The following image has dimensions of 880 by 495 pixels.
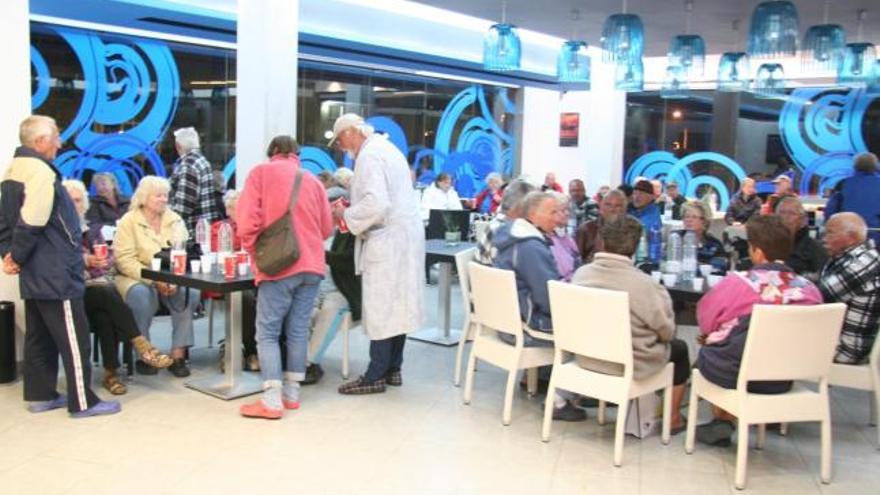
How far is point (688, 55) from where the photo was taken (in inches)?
233

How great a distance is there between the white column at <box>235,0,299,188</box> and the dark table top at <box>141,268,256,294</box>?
1.48 m

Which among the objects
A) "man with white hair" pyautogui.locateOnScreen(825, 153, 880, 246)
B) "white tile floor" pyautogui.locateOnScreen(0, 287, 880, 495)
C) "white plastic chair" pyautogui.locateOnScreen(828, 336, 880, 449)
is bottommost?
"white tile floor" pyautogui.locateOnScreen(0, 287, 880, 495)

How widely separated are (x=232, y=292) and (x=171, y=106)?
14.4 feet

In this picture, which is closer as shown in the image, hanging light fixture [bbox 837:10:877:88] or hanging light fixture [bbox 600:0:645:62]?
hanging light fixture [bbox 600:0:645:62]

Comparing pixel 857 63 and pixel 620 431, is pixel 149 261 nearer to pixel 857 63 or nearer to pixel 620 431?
pixel 620 431

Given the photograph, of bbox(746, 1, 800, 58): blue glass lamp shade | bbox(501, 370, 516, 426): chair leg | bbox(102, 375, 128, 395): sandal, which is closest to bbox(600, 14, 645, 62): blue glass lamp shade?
bbox(746, 1, 800, 58): blue glass lamp shade

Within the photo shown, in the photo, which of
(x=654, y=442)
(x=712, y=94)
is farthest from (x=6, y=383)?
(x=712, y=94)

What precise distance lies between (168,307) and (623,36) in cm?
357

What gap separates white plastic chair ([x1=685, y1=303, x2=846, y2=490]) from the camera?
3174mm

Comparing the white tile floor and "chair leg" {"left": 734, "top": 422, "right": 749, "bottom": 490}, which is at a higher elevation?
"chair leg" {"left": 734, "top": 422, "right": 749, "bottom": 490}

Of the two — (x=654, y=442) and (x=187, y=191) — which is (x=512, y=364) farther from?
(x=187, y=191)

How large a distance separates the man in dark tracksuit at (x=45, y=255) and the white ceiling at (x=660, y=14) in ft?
13.3

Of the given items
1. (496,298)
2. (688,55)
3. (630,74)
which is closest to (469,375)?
(496,298)

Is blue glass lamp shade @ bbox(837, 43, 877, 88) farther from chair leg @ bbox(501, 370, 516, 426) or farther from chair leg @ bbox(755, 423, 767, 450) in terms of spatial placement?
chair leg @ bbox(501, 370, 516, 426)
